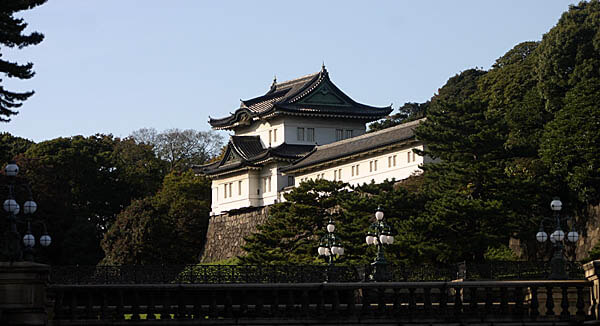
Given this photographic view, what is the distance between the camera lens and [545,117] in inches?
2312

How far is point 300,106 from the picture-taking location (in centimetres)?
8462

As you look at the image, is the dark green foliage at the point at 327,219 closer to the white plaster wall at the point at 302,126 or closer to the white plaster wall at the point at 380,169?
the white plaster wall at the point at 380,169

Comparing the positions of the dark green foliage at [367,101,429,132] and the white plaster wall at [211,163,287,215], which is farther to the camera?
the dark green foliage at [367,101,429,132]

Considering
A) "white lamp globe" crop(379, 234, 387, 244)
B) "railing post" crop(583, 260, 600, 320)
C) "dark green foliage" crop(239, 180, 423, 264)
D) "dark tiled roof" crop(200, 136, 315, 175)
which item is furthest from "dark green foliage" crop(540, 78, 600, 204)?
"dark tiled roof" crop(200, 136, 315, 175)

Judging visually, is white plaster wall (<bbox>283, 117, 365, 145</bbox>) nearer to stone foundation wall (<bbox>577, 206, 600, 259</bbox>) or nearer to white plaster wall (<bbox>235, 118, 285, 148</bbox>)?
white plaster wall (<bbox>235, 118, 285, 148</bbox>)

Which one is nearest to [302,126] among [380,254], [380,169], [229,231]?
[229,231]

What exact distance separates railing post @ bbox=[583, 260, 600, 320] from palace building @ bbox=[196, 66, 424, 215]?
52591 mm

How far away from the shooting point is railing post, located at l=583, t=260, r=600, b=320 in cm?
2205

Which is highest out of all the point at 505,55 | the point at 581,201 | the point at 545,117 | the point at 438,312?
the point at 505,55

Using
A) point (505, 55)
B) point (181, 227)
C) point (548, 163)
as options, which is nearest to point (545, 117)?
point (548, 163)

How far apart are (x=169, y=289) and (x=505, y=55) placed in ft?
209

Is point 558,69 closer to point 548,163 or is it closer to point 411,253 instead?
point 548,163

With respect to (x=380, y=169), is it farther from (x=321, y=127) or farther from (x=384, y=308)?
(x=384, y=308)

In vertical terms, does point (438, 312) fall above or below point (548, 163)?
below
